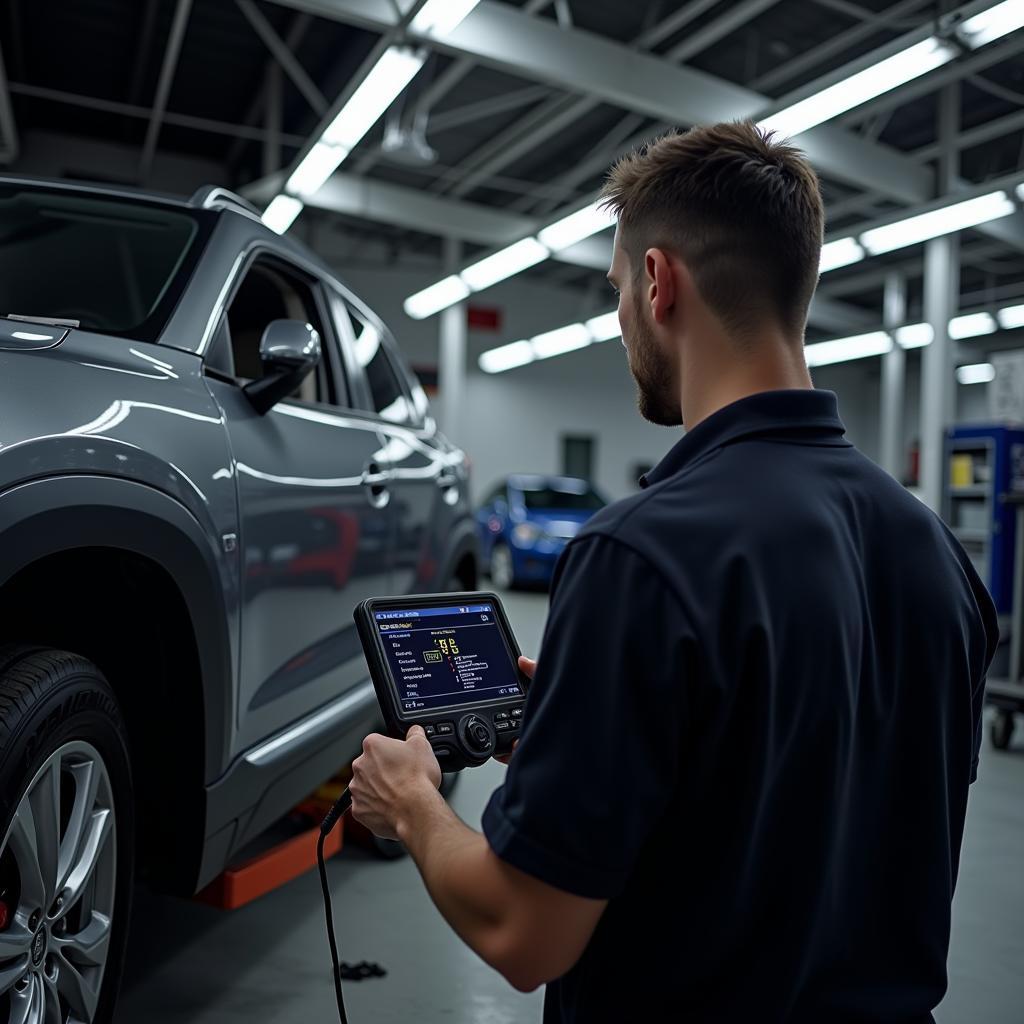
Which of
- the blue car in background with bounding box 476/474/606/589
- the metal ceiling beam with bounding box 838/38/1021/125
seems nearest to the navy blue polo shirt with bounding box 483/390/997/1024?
the metal ceiling beam with bounding box 838/38/1021/125

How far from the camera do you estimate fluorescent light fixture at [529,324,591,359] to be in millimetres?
14258

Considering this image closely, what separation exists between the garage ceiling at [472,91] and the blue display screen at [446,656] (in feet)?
17.5

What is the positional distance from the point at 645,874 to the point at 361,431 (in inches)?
74.6

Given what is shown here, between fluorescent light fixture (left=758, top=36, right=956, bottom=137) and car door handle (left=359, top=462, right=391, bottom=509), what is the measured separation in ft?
12.1

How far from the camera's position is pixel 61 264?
2129 mm

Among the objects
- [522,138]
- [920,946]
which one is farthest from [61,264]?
[522,138]

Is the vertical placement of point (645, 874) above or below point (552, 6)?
below

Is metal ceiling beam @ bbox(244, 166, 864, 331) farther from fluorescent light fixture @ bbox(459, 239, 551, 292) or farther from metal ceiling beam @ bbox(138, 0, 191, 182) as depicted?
metal ceiling beam @ bbox(138, 0, 191, 182)

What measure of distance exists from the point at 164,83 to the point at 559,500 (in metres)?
5.91

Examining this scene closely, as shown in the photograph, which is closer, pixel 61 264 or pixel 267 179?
pixel 61 264

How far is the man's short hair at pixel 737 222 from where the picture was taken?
2.92 ft

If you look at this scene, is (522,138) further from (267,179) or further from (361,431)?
(361,431)

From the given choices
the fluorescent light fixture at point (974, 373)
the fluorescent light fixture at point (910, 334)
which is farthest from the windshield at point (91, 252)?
the fluorescent light fixture at point (974, 373)

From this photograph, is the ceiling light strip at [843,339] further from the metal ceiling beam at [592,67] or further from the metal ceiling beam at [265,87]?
the metal ceiling beam at [592,67]
